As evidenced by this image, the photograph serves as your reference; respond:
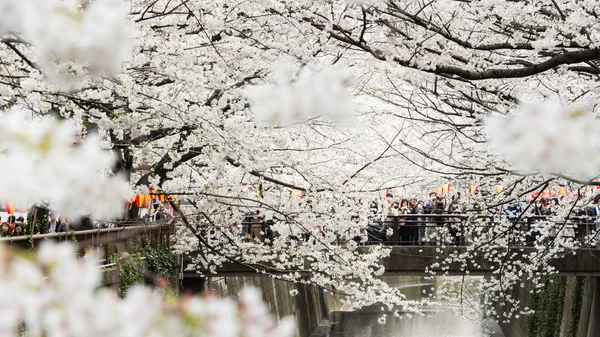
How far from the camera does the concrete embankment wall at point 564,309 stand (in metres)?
16.1

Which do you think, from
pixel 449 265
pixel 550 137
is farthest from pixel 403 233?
pixel 550 137

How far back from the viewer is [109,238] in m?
10.7

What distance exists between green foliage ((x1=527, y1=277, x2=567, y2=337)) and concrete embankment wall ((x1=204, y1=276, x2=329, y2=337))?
588cm

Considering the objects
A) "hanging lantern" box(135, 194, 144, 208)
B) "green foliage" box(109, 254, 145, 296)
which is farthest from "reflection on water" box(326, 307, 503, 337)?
"green foliage" box(109, 254, 145, 296)

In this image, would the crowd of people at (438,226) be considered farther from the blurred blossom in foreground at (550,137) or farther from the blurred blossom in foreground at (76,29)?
the blurred blossom in foreground at (76,29)

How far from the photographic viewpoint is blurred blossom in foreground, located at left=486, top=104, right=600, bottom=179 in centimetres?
210

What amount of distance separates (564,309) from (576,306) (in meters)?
1.17

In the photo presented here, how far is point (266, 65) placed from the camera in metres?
9.10

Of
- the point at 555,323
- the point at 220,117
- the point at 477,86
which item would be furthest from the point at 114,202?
the point at 555,323

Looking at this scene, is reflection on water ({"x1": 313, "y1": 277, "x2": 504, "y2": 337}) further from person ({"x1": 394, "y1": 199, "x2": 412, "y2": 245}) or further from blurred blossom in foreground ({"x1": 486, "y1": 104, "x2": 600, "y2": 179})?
blurred blossom in foreground ({"x1": 486, "y1": 104, "x2": 600, "y2": 179})

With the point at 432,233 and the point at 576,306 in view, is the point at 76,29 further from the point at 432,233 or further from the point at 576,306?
the point at 576,306

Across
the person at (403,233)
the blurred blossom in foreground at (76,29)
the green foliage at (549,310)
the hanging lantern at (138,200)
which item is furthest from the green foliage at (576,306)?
the blurred blossom in foreground at (76,29)

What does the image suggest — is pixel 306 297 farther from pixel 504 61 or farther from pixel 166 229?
pixel 504 61

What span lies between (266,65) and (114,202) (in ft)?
22.1
